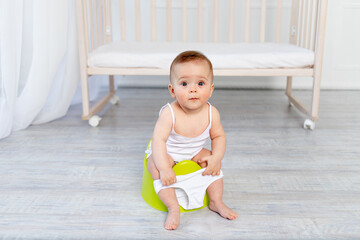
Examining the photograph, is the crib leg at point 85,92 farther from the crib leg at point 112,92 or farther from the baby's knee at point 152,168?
the baby's knee at point 152,168

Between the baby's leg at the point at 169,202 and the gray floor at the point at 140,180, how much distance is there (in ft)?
0.06

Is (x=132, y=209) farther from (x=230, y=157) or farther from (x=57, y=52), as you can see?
(x=57, y=52)

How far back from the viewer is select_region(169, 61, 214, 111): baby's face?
85 centimetres

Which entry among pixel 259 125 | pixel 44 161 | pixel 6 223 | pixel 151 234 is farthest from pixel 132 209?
pixel 259 125

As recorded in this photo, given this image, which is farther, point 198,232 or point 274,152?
point 274,152

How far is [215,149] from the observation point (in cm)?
94

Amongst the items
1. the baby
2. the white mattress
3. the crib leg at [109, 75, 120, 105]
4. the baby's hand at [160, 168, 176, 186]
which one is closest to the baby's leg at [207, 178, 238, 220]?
the baby

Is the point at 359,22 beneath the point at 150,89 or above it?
above

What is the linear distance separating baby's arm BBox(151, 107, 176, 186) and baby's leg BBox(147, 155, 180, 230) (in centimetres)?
2

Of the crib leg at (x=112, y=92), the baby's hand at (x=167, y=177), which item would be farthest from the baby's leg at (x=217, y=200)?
the crib leg at (x=112, y=92)

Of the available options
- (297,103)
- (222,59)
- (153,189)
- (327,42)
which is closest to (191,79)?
(153,189)

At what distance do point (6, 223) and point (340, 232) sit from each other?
0.74m

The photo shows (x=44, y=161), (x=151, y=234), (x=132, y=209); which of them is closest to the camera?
(x=151, y=234)

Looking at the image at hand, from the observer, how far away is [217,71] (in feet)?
4.99
